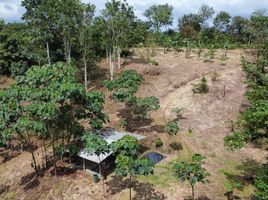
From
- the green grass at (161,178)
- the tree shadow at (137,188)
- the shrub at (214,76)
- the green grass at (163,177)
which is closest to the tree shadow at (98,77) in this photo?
the shrub at (214,76)

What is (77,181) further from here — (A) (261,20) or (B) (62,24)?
(A) (261,20)

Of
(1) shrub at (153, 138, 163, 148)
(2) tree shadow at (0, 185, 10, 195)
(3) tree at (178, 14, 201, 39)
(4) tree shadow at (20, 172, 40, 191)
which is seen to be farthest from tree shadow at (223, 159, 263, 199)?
(3) tree at (178, 14, 201, 39)

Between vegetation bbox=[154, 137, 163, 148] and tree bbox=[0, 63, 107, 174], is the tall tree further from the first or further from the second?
vegetation bbox=[154, 137, 163, 148]

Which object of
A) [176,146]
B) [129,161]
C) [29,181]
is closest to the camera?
[129,161]

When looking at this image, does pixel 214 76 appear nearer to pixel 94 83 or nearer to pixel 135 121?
pixel 135 121

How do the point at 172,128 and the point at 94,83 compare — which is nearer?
the point at 172,128

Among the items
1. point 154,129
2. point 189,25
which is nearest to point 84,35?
point 154,129
